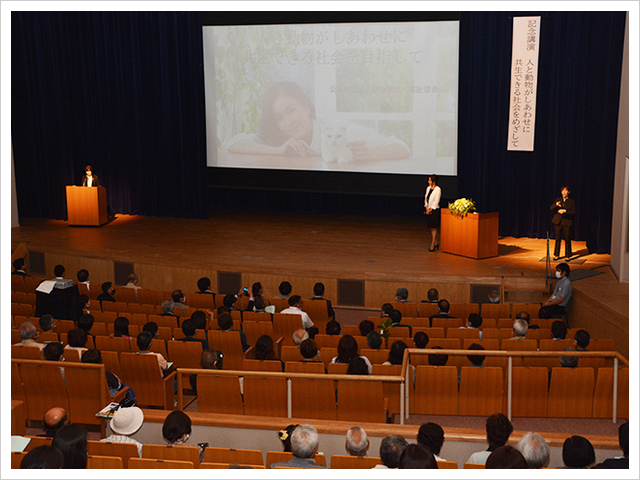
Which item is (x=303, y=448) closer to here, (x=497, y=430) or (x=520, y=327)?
(x=497, y=430)

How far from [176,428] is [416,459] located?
62.2 inches

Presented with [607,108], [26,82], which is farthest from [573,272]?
[26,82]

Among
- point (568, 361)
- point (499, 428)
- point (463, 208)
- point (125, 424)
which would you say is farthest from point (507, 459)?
point (463, 208)

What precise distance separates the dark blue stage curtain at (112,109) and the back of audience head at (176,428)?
10.4 metres

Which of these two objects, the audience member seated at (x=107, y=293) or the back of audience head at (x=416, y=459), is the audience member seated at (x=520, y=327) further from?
the audience member seated at (x=107, y=293)

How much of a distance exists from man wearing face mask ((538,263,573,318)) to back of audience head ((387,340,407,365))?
10.8 feet

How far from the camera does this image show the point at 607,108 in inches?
450

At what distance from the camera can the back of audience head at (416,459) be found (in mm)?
3555

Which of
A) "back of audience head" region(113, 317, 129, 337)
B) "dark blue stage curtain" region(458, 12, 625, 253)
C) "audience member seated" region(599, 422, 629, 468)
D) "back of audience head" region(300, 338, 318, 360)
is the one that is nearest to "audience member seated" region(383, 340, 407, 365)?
"back of audience head" region(300, 338, 318, 360)

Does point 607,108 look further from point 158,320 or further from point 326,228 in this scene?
point 158,320

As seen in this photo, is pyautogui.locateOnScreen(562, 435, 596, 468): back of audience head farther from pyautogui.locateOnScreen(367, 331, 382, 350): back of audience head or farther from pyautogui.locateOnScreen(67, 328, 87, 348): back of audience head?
pyautogui.locateOnScreen(67, 328, 87, 348): back of audience head

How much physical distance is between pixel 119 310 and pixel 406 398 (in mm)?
Result: 4121

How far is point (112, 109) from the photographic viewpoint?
14.8 metres

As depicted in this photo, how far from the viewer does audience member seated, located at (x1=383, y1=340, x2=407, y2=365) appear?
6.10 metres
